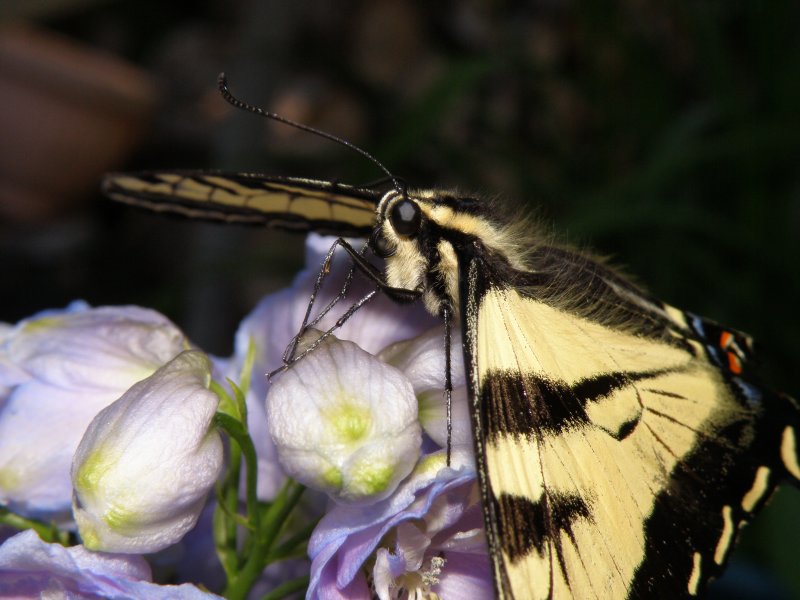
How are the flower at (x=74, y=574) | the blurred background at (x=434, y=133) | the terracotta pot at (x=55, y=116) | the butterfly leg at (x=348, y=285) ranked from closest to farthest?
the flower at (x=74, y=574) → the butterfly leg at (x=348, y=285) → the blurred background at (x=434, y=133) → the terracotta pot at (x=55, y=116)

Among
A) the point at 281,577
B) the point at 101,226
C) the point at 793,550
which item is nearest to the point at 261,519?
the point at 281,577

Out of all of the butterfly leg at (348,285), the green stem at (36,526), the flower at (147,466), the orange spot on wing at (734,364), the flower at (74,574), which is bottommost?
the green stem at (36,526)

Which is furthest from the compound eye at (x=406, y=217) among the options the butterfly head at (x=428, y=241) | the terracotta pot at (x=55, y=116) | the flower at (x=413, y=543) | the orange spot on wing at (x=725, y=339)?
the terracotta pot at (x=55, y=116)

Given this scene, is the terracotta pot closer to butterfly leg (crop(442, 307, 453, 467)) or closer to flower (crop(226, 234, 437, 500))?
flower (crop(226, 234, 437, 500))

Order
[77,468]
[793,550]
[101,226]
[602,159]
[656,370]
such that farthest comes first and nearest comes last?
[101,226]
[602,159]
[793,550]
[656,370]
[77,468]

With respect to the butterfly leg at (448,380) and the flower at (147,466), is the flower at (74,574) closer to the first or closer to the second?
the flower at (147,466)

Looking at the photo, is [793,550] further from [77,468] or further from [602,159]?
[602,159]

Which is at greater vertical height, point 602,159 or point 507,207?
point 602,159

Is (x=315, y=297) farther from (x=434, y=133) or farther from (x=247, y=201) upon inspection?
(x=434, y=133)
